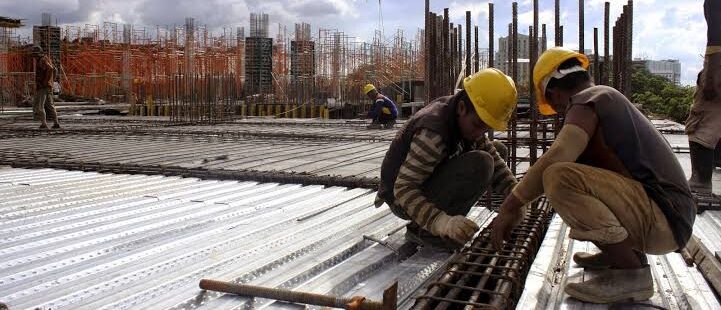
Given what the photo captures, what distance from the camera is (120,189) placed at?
4664mm

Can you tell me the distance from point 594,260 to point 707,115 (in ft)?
9.49

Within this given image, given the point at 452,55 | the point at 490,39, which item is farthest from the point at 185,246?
the point at 452,55

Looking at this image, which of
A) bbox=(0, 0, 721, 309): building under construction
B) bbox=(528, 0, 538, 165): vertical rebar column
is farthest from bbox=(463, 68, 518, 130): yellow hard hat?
bbox=(528, 0, 538, 165): vertical rebar column

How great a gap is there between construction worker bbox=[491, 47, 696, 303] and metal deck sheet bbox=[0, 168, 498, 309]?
66 centimetres

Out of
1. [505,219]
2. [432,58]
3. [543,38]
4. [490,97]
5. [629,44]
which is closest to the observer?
[505,219]

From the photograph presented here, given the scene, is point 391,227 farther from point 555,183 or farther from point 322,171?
point 322,171

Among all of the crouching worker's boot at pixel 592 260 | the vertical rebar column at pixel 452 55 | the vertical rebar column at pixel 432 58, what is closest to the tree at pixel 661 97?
the vertical rebar column at pixel 452 55

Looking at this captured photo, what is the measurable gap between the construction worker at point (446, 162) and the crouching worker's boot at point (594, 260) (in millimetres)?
466

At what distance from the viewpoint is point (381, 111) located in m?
13.1

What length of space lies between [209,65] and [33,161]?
27076mm

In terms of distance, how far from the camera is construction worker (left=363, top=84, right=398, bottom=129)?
12945 millimetres

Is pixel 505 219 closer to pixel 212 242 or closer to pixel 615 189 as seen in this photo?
pixel 615 189

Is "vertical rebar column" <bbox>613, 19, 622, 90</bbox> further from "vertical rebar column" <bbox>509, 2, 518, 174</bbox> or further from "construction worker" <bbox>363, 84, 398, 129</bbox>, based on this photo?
"construction worker" <bbox>363, 84, 398, 129</bbox>

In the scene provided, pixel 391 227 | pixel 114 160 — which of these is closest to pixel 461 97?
pixel 391 227
